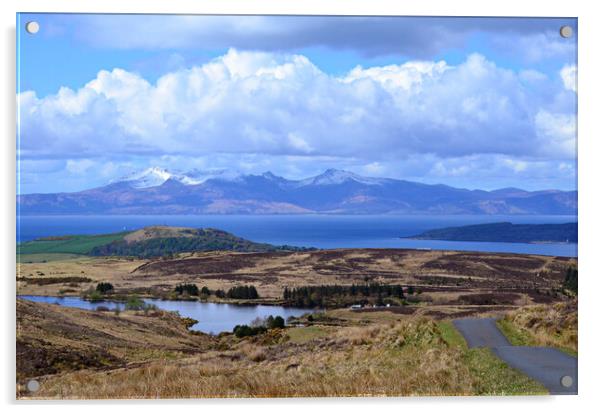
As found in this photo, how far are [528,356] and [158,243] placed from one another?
4.48 meters

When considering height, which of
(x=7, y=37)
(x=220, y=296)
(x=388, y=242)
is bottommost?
(x=220, y=296)

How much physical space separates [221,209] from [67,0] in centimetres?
296

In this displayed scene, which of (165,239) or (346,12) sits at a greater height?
(346,12)

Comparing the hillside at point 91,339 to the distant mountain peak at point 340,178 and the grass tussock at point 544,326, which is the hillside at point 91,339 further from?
the grass tussock at point 544,326

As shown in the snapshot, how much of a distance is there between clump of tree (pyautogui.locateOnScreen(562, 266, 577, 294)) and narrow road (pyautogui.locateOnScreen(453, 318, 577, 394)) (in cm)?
73

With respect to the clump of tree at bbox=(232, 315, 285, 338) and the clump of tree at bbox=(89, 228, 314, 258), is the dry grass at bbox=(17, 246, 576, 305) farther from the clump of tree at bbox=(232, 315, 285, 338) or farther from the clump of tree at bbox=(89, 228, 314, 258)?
the clump of tree at bbox=(232, 315, 285, 338)

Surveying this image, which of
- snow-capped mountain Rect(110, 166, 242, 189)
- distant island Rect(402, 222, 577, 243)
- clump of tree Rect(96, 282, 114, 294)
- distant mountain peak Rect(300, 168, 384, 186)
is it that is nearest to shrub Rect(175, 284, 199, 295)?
clump of tree Rect(96, 282, 114, 294)

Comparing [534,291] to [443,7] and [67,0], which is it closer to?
[443,7]

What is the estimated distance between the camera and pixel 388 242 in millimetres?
10250

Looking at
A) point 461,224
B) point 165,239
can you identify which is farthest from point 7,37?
point 461,224

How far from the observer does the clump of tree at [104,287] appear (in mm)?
10008

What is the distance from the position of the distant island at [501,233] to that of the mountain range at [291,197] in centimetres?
18

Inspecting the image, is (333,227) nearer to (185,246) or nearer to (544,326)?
(185,246)

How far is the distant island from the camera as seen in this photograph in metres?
10.2
